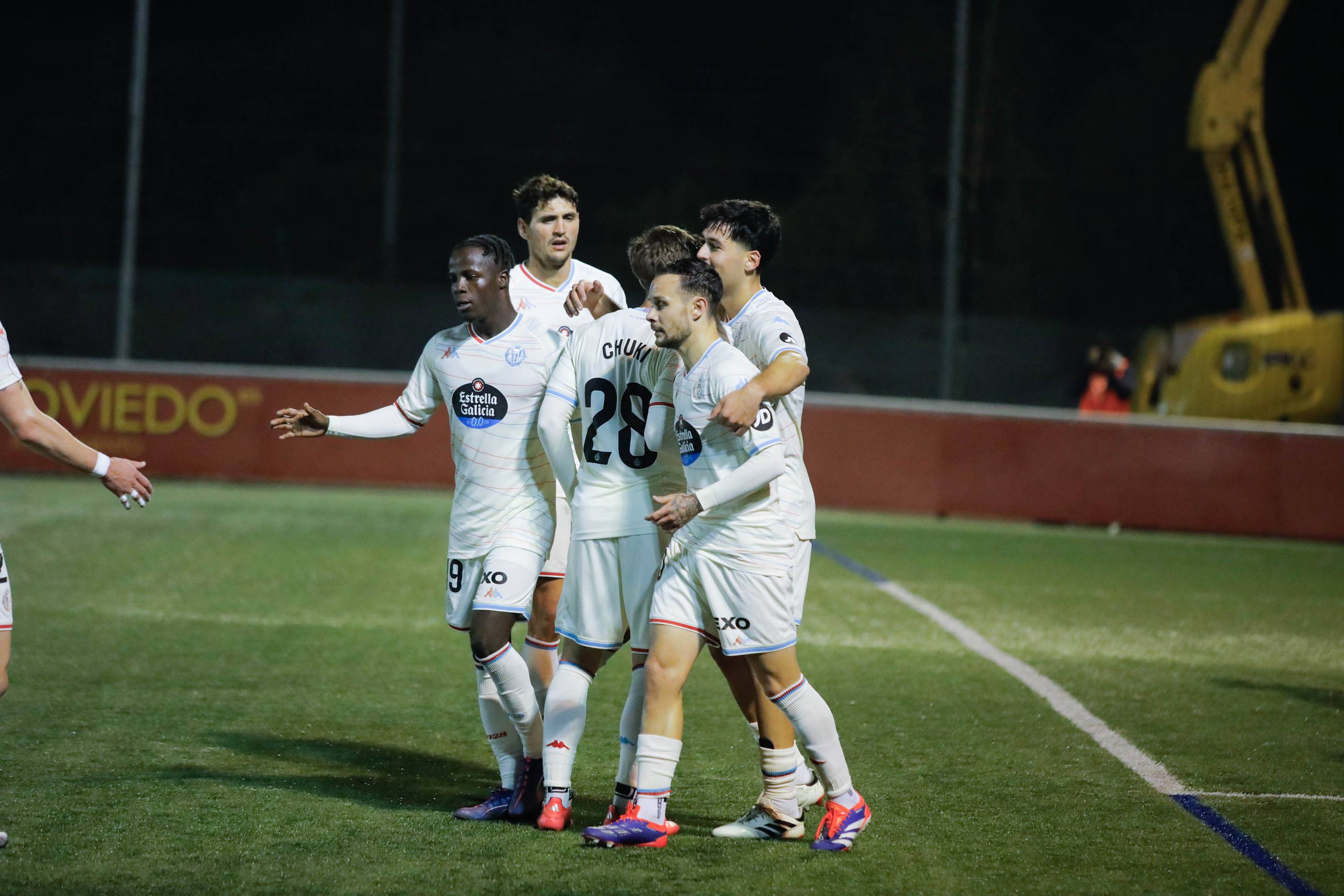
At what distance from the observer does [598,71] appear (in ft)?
69.9

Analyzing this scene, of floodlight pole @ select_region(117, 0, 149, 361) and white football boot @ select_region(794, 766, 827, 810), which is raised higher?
floodlight pole @ select_region(117, 0, 149, 361)

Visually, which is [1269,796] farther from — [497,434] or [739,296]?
[497,434]

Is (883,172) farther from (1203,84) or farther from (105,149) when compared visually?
(105,149)

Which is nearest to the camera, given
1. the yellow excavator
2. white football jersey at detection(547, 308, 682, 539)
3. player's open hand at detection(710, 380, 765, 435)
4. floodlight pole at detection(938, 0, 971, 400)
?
player's open hand at detection(710, 380, 765, 435)

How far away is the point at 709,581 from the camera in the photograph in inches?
172

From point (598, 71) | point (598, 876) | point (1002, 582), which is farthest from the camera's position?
point (598, 71)

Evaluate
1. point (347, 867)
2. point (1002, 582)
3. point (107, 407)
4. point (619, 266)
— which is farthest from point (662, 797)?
point (619, 266)

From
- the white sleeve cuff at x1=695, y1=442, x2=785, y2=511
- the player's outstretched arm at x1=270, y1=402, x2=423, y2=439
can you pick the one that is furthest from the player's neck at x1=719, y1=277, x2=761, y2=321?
the player's outstretched arm at x1=270, y1=402, x2=423, y2=439

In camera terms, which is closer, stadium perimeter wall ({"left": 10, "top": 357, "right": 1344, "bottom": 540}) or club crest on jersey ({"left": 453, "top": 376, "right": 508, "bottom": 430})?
club crest on jersey ({"left": 453, "top": 376, "right": 508, "bottom": 430})

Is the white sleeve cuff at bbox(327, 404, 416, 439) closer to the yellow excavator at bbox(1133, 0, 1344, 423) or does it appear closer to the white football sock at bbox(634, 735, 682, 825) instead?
the white football sock at bbox(634, 735, 682, 825)

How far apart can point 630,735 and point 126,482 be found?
1.79m

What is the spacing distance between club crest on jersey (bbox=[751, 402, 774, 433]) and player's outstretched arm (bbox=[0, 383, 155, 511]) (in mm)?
1835

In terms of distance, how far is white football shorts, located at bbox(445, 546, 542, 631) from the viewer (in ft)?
15.5

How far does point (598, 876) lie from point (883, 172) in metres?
17.2
